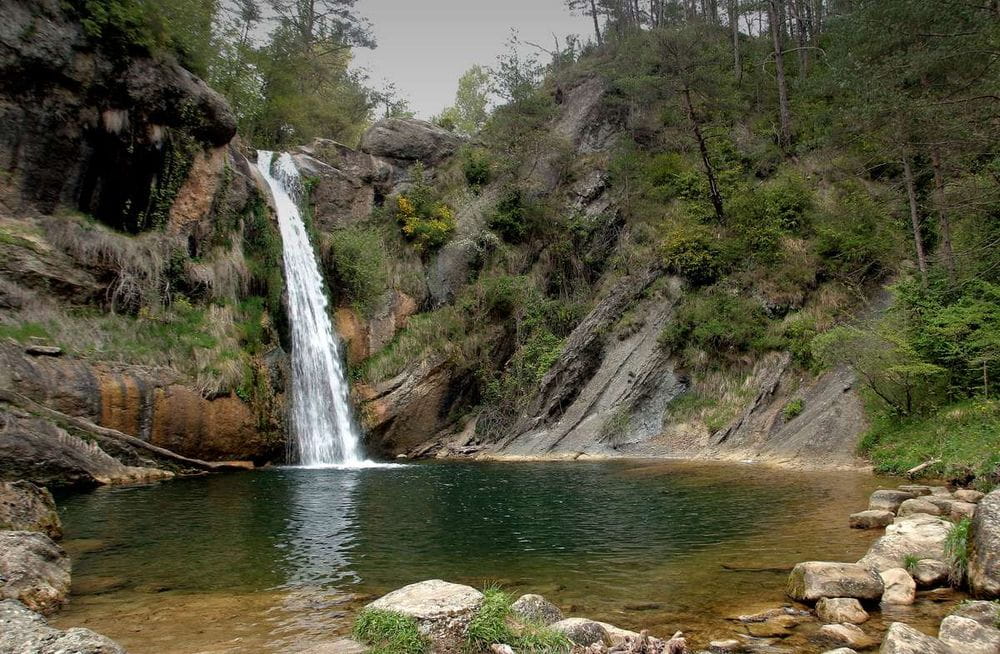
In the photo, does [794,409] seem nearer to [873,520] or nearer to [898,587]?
[873,520]

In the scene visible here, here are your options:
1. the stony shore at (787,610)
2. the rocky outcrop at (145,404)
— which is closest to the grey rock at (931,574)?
the stony shore at (787,610)

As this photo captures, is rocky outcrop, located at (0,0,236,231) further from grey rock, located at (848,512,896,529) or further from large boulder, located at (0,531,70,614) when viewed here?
grey rock, located at (848,512,896,529)

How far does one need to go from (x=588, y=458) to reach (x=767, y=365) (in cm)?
739

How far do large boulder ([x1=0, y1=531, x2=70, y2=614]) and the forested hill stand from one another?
12.9 meters

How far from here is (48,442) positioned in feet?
49.1

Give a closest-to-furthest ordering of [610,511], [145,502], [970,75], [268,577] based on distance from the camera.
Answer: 1. [268,577]
2. [610,511]
3. [145,502]
4. [970,75]

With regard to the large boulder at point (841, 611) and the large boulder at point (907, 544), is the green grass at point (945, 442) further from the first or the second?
the large boulder at point (841, 611)

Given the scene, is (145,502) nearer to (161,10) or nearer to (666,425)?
(666,425)

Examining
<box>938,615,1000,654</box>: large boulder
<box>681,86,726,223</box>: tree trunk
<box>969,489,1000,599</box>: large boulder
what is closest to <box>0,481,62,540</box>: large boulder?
<box>938,615,1000,654</box>: large boulder

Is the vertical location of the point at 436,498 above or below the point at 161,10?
below

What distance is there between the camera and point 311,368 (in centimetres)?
2533

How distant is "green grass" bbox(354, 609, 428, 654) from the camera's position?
14.9ft

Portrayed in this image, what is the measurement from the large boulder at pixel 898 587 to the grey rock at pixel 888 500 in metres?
3.88

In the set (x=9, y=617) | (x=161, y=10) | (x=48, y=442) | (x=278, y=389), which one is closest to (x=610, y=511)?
(x=9, y=617)
